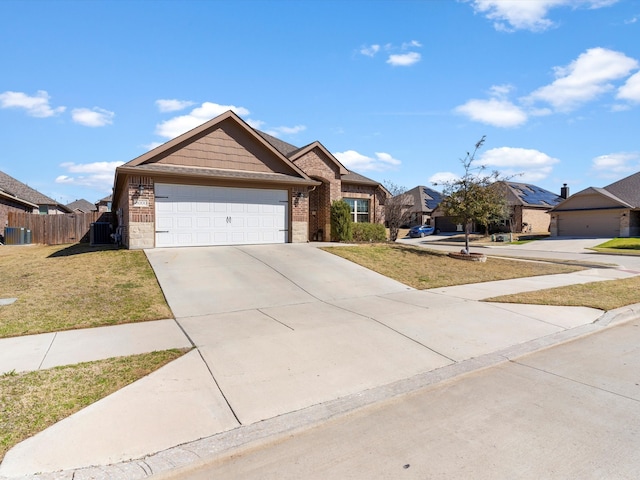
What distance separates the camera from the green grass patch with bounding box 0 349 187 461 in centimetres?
358

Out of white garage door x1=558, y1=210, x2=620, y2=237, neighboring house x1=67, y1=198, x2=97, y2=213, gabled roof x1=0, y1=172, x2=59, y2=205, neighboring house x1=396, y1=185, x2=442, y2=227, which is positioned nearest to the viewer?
gabled roof x1=0, y1=172, x2=59, y2=205

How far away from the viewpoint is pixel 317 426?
3.83 m

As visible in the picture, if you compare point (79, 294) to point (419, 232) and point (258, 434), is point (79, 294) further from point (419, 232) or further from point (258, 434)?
point (419, 232)

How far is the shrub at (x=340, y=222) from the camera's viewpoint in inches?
773

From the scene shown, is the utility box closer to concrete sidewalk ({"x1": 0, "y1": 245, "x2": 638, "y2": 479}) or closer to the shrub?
concrete sidewalk ({"x1": 0, "y1": 245, "x2": 638, "y2": 479})

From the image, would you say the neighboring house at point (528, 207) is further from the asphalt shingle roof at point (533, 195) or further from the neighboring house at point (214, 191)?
the neighboring house at point (214, 191)

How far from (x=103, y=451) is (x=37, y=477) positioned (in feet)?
1.48

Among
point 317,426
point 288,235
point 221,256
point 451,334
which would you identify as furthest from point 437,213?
point 317,426

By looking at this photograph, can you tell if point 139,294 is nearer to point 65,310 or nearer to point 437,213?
point 65,310

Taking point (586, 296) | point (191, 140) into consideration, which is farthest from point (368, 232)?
point (586, 296)

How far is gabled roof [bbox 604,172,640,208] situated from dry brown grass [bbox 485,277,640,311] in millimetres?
31109

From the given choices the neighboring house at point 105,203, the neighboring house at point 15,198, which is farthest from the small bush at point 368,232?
the neighboring house at point 105,203

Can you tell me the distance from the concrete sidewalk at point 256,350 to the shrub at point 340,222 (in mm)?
8451

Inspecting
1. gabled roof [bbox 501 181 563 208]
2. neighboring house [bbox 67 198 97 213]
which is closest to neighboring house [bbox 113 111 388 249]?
gabled roof [bbox 501 181 563 208]
